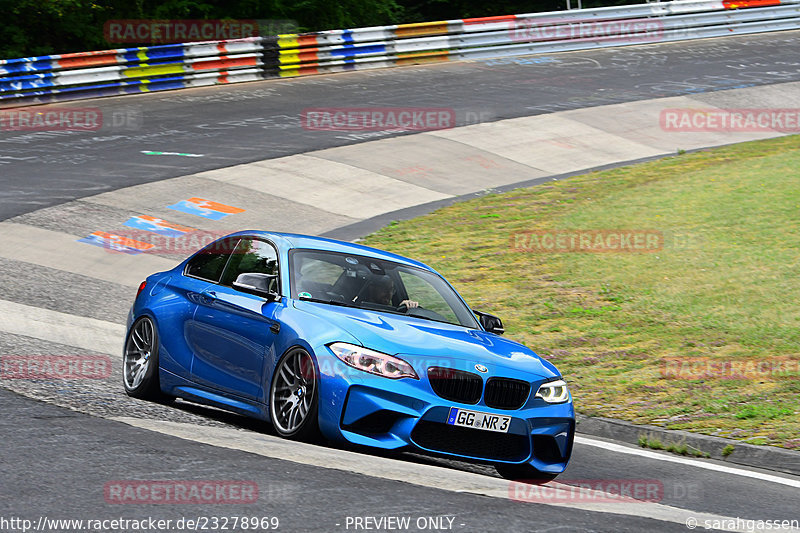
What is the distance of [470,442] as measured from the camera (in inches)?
277

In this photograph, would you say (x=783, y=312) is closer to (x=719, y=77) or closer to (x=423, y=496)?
(x=423, y=496)

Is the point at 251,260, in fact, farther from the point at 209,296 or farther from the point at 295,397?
the point at 295,397

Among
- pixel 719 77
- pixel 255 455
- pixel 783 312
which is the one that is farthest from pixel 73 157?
pixel 719 77

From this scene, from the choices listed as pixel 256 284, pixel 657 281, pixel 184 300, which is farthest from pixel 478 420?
pixel 657 281

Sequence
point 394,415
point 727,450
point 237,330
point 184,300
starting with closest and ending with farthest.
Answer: point 394,415 < point 237,330 < point 727,450 < point 184,300

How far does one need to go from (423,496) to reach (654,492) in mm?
1961

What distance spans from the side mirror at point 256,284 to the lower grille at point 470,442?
5.51 ft

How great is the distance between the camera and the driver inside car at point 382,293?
8.12 meters

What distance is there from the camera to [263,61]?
29.0m

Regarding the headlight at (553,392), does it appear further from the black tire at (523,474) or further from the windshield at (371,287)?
the windshield at (371,287)

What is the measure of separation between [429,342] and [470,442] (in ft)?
2.41

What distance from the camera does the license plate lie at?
6.96 meters

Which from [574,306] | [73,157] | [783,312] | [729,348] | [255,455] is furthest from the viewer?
[73,157]

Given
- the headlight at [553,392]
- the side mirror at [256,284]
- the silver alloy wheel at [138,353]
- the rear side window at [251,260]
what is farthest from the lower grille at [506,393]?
the silver alloy wheel at [138,353]
